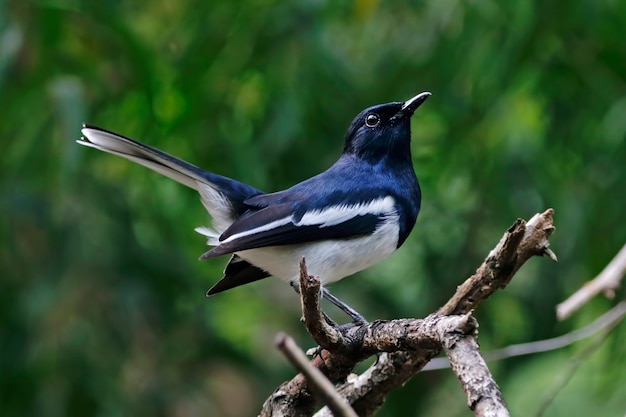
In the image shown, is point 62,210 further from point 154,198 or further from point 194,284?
point 194,284

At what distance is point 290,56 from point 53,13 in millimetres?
1095

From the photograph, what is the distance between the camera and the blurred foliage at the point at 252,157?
13.2 ft

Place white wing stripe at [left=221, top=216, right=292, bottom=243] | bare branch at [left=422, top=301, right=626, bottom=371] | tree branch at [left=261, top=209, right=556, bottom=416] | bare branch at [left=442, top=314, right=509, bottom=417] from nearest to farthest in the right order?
bare branch at [left=442, top=314, right=509, bottom=417] < tree branch at [left=261, top=209, right=556, bottom=416] < bare branch at [left=422, top=301, right=626, bottom=371] < white wing stripe at [left=221, top=216, right=292, bottom=243]

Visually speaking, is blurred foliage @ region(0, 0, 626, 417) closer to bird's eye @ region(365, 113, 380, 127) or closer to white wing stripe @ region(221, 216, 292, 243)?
bird's eye @ region(365, 113, 380, 127)

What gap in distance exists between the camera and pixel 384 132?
374 centimetres

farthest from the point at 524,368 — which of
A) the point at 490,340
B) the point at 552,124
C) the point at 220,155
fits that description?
the point at 220,155

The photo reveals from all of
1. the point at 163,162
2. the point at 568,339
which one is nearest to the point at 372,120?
the point at 163,162

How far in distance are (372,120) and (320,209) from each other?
1.84ft

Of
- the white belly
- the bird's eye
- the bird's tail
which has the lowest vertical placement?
the white belly

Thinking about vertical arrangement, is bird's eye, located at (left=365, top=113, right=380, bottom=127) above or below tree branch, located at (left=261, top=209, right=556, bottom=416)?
above

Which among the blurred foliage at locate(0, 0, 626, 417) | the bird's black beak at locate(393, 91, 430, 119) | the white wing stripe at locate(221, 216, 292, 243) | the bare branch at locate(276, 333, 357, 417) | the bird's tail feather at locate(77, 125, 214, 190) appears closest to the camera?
the bare branch at locate(276, 333, 357, 417)

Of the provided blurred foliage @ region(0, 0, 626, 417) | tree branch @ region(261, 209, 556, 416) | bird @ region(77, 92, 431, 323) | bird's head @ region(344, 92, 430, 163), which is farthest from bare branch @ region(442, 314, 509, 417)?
blurred foliage @ region(0, 0, 626, 417)

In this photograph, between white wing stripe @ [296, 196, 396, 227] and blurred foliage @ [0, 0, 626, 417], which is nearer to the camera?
white wing stripe @ [296, 196, 396, 227]

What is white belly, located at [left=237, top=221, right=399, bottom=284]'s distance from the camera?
10.9ft
